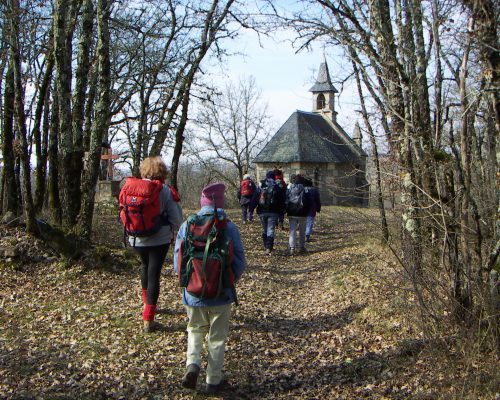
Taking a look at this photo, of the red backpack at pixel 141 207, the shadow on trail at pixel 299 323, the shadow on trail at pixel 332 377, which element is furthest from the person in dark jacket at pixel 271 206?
the shadow on trail at pixel 332 377

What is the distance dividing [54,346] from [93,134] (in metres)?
4.81

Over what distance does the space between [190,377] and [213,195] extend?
1.57 meters

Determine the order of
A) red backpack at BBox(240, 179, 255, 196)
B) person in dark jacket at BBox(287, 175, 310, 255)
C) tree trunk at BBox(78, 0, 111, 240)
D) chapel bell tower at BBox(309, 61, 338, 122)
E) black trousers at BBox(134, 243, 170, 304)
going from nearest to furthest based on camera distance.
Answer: black trousers at BBox(134, 243, 170, 304), tree trunk at BBox(78, 0, 111, 240), person in dark jacket at BBox(287, 175, 310, 255), red backpack at BBox(240, 179, 255, 196), chapel bell tower at BBox(309, 61, 338, 122)

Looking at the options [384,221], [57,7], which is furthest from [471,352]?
[57,7]

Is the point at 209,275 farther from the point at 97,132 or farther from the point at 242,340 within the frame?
the point at 97,132

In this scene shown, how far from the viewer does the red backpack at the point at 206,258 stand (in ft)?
14.1

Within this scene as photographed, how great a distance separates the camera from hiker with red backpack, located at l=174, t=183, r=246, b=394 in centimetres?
431

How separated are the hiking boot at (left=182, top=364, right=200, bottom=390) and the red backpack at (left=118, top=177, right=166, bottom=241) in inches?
71.2

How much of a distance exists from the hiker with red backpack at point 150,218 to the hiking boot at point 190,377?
1551 mm

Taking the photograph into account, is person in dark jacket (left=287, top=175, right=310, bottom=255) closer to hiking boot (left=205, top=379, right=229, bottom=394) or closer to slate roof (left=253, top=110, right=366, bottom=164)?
hiking boot (left=205, top=379, right=229, bottom=394)

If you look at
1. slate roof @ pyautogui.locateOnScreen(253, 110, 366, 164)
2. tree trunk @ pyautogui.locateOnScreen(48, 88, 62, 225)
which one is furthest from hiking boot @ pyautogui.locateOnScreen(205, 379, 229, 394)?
slate roof @ pyautogui.locateOnScreen(253, 110, 366, 164)

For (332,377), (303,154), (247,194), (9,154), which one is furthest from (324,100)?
(332,377)

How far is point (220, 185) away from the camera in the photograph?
4.56 meters

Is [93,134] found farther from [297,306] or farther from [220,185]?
[220,185]
